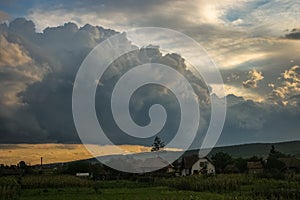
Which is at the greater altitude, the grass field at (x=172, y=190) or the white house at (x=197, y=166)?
the white house at (x=197, y=166)

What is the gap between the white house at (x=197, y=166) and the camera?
341 ft

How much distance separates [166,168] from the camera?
116688mm

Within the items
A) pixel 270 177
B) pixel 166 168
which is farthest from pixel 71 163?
pixel 270 177

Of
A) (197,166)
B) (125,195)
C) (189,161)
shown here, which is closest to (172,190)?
(125,195)

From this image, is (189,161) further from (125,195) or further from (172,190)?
(125,195)

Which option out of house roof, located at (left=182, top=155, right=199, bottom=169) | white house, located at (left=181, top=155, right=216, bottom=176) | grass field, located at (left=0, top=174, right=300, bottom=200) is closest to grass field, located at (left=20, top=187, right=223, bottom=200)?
grass field, located at (left=0, top=174, right=300, bottom=200)

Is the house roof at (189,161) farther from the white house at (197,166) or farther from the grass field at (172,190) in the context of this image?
the grass field at (172,190)

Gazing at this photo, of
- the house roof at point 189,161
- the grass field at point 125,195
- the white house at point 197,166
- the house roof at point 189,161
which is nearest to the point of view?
the grass field at point 125,195

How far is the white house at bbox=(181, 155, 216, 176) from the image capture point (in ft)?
341

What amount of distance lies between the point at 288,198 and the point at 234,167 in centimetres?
6487

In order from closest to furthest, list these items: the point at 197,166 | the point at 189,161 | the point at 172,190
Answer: the point at 172,190 → the point at 197,166 → the point at 189,161

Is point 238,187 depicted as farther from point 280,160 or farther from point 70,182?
point 280,160

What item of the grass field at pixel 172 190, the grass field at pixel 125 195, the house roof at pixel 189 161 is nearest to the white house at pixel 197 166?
the house roof at pixel 189 161

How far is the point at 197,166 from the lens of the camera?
106125 mm
